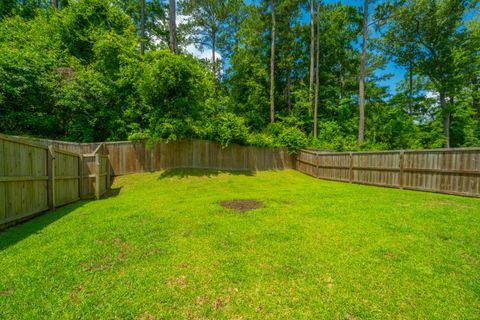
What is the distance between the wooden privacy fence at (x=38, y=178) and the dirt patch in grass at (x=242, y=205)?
457 cm

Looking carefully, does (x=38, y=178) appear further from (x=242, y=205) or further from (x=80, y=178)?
(x=242, y=205)

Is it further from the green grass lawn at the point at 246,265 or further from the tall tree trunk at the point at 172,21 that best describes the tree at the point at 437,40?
the green grass lawn at the point at 246,265

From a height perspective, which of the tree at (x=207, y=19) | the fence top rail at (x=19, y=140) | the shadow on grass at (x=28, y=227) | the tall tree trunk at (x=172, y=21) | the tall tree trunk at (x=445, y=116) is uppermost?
the tree at (x=207, y=19)

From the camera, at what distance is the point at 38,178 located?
5375mm

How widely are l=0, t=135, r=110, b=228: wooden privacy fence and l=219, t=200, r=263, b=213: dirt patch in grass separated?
457 cm

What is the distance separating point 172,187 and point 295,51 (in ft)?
67.7

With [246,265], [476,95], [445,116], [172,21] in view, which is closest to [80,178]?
[246,265]

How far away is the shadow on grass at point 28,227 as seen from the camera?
381 centimetres

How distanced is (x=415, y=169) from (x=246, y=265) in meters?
8.83

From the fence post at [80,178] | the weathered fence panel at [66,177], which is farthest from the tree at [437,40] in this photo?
the weathered fence panel at [66,177]

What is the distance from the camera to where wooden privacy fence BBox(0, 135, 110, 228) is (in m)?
4.40

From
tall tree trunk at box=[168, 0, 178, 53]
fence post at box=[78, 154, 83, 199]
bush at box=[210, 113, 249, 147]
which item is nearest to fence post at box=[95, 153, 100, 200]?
fence post at box=[78, 154, 83, 199]

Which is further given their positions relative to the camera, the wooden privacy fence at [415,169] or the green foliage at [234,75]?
the green foliage at [234,75]

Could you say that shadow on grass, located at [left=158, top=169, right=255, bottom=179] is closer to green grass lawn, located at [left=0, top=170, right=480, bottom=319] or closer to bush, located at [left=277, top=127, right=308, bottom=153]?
bush, located at [left=277, top=127, right=308, bottom=153]
